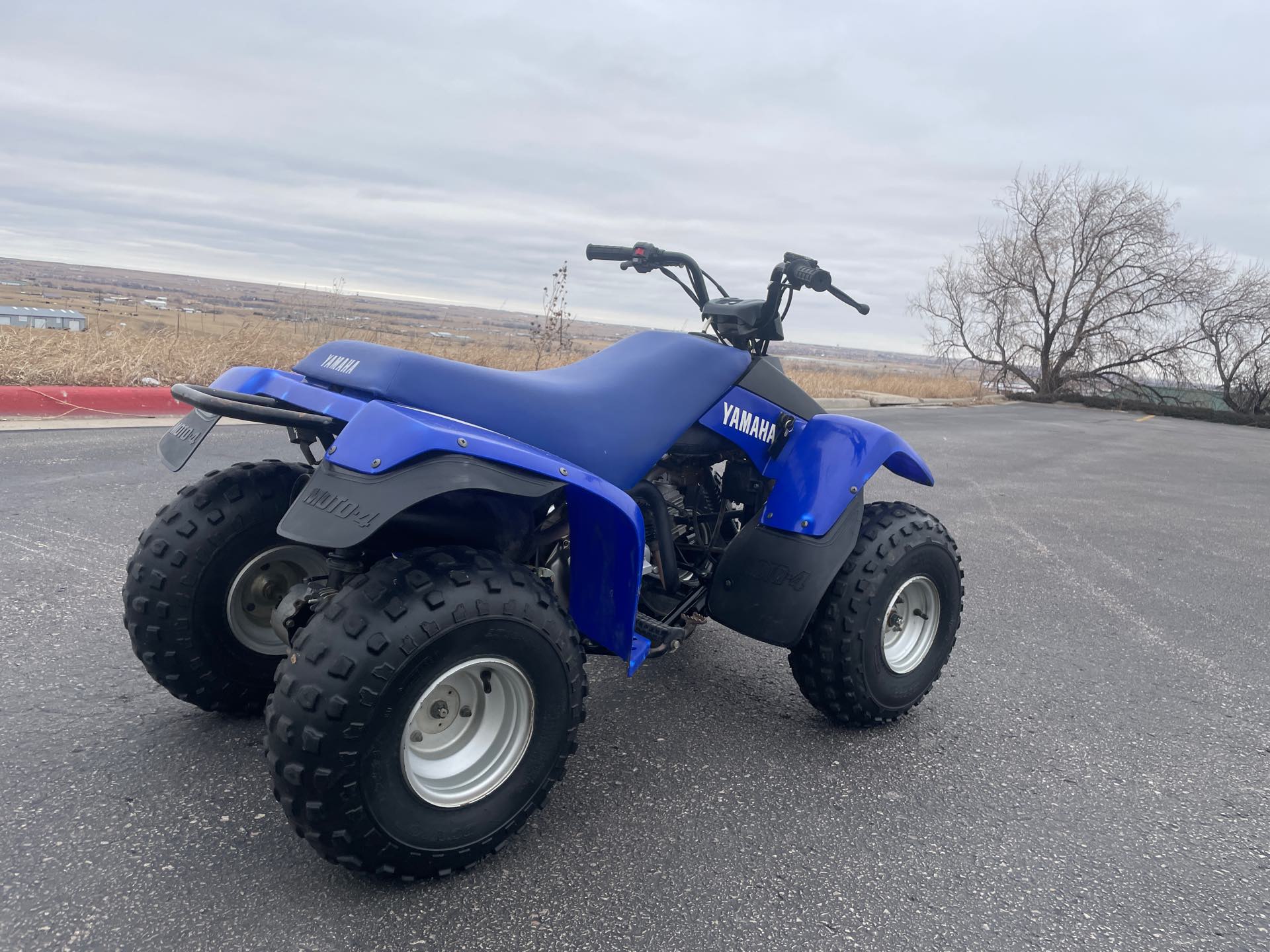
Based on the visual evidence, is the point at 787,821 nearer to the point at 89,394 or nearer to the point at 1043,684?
the point at 1043,684

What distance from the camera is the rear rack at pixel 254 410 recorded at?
2.14 meters

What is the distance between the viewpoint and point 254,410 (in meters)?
2.14

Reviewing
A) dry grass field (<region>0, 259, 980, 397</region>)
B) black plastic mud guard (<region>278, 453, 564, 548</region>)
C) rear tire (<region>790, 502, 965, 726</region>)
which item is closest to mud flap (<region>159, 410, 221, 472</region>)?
black plastic mud guard (<region>278, 453, 564, 548</region>)

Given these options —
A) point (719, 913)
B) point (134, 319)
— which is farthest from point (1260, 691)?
point (134, 319)

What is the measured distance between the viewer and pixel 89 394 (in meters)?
8.31

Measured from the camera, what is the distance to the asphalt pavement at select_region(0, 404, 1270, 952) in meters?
2.06

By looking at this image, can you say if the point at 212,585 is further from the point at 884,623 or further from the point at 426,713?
the point at 884,623

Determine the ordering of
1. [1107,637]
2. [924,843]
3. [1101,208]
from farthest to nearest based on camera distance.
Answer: [1101,208] < [1107,637] < [924,843]

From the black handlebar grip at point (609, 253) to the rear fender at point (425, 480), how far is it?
4.46 ft

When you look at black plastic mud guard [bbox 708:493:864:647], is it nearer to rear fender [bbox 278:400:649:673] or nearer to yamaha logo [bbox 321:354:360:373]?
rear fender [bbox 278:400:649:673]

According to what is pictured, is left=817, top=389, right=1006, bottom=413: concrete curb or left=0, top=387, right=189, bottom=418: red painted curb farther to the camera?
left=817, top=389, right=1006, bottom=413: concrete curb

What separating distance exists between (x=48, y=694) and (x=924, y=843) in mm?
2828

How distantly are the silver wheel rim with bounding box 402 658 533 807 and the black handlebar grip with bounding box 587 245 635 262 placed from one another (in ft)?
6.14

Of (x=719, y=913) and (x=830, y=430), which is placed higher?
(x=830, y=430)
